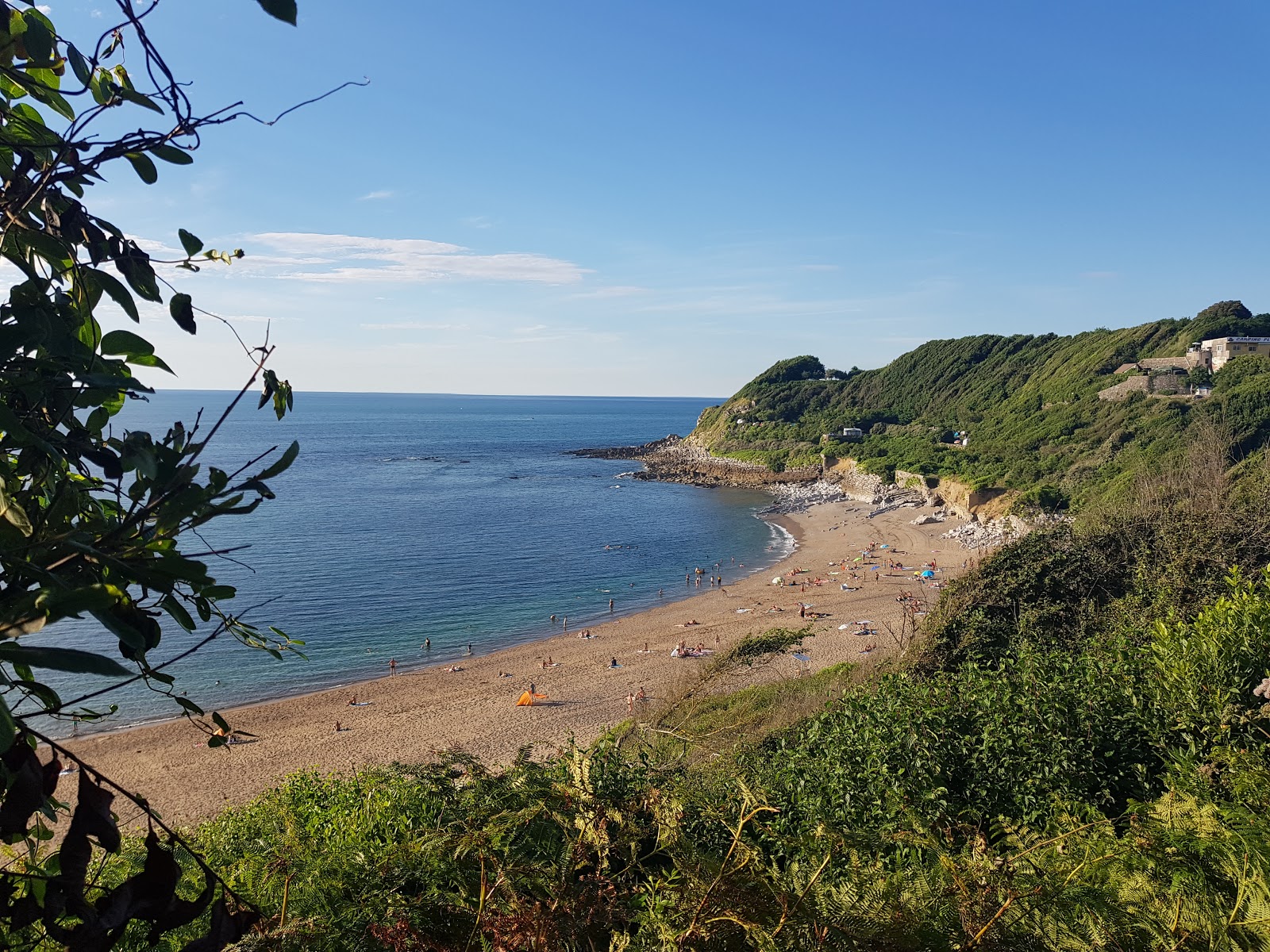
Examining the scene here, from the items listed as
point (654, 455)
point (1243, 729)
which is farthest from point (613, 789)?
point (654, 455)

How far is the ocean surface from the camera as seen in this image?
2448cm

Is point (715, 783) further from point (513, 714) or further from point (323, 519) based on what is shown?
point (323, 519)

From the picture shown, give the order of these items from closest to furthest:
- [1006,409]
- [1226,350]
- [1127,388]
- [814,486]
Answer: [1127,388]
[1226,350]
[814,486]
[1006,409]

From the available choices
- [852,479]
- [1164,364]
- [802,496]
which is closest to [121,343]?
[802,496]

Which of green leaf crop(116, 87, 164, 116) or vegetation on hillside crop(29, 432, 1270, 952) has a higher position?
green leaf crop(116, 87, 164, 116)

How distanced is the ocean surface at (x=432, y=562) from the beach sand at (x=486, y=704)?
1.42m

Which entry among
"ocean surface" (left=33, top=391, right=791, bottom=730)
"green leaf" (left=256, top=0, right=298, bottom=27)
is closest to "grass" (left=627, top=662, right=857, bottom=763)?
"ocean surface" (left=33, top=391, right=791, bottom=730)

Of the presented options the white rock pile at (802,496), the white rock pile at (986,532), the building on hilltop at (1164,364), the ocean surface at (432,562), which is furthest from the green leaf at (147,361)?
the building on hilltop at (1164,364)

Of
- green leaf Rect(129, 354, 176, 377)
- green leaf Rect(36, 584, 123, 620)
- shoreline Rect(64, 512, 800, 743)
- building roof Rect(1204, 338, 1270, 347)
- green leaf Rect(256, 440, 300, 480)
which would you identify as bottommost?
shoreline Rect(64, 512, 800, 743)

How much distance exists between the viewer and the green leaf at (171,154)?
1563 mm

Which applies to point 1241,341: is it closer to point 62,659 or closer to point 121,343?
point 121,343

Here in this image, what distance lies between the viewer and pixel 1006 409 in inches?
2339

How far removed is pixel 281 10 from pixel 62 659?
102 cm

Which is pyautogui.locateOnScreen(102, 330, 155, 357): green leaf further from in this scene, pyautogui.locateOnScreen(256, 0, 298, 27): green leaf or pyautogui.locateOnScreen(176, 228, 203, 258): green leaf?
pyautogui.locateOnScreen(256, 0, 298, 27): green leaf
